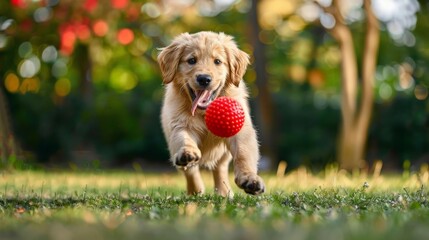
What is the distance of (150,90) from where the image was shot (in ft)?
62.4

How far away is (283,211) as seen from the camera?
4730 mm

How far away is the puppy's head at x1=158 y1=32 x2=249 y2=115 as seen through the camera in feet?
20.9

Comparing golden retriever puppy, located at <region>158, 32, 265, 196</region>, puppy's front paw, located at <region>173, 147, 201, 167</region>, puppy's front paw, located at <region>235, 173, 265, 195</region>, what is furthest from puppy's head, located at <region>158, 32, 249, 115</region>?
puppy's front paw, located at <region>235, 173, 265, 195</region>

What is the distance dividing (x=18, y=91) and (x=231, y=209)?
553 inches

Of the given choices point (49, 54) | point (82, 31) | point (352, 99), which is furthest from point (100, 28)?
point (352, 99)

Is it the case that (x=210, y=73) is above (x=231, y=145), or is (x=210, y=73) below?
above

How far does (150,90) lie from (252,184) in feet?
44.6

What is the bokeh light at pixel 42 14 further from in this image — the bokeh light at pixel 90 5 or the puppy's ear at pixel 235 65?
the puppy's ear at pixel 235 65

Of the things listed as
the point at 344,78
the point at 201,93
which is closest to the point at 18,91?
the point at 344,78

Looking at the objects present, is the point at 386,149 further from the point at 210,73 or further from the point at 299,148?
the point at 210,73

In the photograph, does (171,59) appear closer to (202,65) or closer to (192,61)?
(192,61)

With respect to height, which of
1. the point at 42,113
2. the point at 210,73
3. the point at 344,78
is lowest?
the point at 42,113

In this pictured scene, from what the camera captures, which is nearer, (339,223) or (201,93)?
(339,223)

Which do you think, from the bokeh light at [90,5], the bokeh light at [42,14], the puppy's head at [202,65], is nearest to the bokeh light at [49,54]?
the bokeh light at [42,14]
